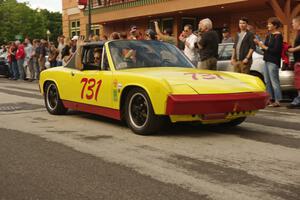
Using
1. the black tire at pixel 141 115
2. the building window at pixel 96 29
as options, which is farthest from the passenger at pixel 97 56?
the building window at pixel 96 29

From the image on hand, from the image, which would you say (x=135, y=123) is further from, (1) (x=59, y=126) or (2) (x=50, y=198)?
(2) (x=50, y=198)

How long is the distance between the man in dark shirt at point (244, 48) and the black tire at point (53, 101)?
12.5ft

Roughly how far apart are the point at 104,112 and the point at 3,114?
2.67 metres

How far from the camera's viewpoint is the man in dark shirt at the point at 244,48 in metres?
9.89

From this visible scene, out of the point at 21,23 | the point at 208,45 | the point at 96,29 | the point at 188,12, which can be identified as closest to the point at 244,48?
the point at 208,45

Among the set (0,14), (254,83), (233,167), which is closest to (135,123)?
(254,83)

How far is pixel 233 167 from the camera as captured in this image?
4.66 meters

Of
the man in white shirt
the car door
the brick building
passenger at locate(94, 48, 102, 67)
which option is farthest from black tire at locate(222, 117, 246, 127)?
the brick building

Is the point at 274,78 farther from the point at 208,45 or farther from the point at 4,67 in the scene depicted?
the point at 4,67

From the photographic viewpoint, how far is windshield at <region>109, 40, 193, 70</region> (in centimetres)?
715

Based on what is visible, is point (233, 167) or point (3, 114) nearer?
point (233, 167)

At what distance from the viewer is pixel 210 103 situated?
5.95 m

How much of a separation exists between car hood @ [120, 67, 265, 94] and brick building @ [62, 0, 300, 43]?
44.5 ft

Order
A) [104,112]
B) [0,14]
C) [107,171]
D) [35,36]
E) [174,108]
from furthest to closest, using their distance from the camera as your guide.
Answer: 1. [35,36]
2. [0,14]
3. [104,112]
4. [174,108]
5. [107,171]
